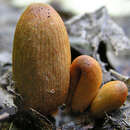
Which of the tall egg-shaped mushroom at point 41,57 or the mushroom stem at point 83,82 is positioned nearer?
the tall egg-shaped mushroom at point 41,57

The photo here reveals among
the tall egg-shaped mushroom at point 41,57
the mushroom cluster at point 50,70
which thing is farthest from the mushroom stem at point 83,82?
the tall egg-shaped mushroom at point 41,57

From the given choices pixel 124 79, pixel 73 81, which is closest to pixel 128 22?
pixel 124 79

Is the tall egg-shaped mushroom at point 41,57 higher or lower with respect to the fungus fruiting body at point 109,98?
higher

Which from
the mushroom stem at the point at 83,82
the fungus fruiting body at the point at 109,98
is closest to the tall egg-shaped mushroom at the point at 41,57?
the mushroom stem at the point at 83,82

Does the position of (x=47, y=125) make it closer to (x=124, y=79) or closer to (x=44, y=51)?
(x=44, y=51)

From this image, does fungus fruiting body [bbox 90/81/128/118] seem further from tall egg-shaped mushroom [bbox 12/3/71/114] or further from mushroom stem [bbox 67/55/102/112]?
tall egg-shaped mushroom [bbox 12/3/71/114]

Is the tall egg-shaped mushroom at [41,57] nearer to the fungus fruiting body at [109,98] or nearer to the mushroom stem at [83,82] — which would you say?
the mushroom stem at [83,82]

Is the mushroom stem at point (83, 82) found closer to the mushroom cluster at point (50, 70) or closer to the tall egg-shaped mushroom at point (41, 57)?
the mushroom cluster at point (50, 70)

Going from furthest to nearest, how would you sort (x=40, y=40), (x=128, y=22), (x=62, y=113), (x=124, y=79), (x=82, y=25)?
1. (x=128, y=22)
2. (x=82, y=25)
3. (x=124, y=79)
4. (x=62, y=113)
5. (x=40, y=40)
